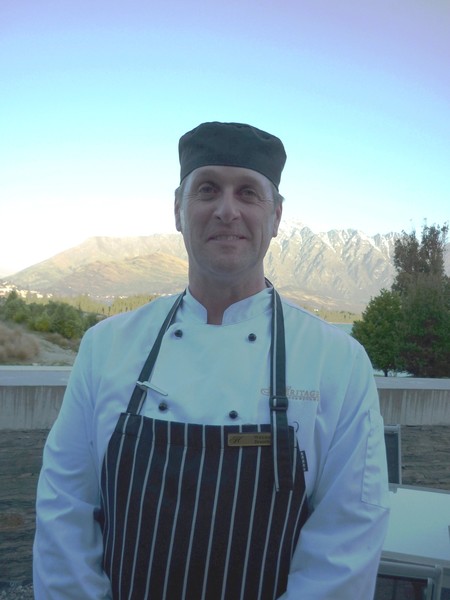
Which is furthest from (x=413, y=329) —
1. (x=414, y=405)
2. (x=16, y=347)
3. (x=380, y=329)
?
(x=414, y=405)

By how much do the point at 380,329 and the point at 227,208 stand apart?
88.3 ft

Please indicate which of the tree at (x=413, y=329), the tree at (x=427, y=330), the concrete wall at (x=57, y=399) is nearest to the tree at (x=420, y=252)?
the tree at (x=413, y=329)

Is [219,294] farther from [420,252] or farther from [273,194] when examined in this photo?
[420,252]

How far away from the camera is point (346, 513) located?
138 cm

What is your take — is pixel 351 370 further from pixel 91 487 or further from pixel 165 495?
pixel 91 487

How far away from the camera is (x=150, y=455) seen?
145cm

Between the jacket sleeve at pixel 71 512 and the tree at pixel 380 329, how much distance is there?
24.3 meters

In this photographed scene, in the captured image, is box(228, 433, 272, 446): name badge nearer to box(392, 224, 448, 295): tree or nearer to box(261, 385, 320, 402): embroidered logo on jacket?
box(261, 385, 320, 402): embroidered logo on jacket

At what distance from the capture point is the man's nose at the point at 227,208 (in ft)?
5.04

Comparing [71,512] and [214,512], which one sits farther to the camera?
[71,512]

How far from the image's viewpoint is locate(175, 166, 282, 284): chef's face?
156 centimetres

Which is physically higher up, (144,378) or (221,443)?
(144,378)

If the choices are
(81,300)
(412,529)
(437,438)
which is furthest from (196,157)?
(81,300)

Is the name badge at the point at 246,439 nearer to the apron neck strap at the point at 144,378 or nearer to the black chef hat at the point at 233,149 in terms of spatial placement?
the apron neck strap at the point at 144,378
